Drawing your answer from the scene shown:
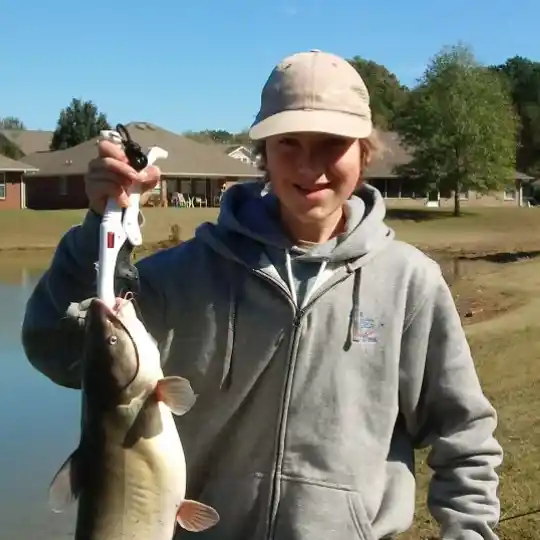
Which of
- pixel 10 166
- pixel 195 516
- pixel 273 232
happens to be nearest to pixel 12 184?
pixel 10 166

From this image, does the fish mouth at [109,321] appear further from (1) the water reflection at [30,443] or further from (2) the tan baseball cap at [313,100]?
(1) the water reflection at [30,443]

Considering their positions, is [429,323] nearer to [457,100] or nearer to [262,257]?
[262,257]

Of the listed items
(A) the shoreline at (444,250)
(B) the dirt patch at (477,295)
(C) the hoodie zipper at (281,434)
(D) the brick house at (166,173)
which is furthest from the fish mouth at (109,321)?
(D) the brick house at (166,173)

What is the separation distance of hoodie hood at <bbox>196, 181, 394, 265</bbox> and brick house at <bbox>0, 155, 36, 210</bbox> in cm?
4490

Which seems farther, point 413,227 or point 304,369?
point 413,227

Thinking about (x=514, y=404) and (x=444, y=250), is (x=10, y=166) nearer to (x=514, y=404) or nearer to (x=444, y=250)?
(x=444, y=250)

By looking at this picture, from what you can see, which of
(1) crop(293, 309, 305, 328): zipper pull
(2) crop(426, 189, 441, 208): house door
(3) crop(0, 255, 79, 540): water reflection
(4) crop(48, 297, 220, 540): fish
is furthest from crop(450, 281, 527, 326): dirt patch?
(2) crop(426, 189, 441, 208): house door

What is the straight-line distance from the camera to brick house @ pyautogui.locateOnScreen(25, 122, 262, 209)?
49688 millimetres

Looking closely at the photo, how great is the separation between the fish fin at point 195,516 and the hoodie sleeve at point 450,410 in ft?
2.21

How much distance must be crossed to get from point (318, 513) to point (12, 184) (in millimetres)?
46456

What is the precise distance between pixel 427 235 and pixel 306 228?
1572 inches

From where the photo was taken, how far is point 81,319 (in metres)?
2.51

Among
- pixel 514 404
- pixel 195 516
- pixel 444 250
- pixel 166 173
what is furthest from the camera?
pixel 166 173

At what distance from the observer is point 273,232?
112 inches
